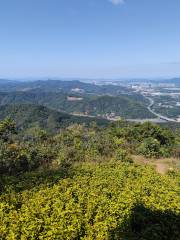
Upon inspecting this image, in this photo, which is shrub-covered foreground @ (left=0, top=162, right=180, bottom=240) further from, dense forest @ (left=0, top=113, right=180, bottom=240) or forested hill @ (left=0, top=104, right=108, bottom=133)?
forested hill @ (left=0, top=104, right=108, bottom=133)

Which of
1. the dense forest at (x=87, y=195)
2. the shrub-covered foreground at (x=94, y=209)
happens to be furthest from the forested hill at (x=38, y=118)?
the shrub-covered foreground at (x=94, y=209)

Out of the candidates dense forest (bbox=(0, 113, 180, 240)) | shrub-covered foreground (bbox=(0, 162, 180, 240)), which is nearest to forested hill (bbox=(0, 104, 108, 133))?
dense forest (bbox=(0, 113, 180, 240))

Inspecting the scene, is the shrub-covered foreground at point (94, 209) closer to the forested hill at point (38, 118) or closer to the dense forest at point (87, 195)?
the dense forest at point (87, 195)

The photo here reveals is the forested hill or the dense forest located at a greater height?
the dense forest

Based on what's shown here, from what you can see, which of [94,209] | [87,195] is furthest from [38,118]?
[94,209]

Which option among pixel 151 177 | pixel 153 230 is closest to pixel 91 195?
pixel 153 230

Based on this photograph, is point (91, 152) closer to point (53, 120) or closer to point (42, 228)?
point (42, 228)

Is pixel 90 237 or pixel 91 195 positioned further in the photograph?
pixel 91 195
